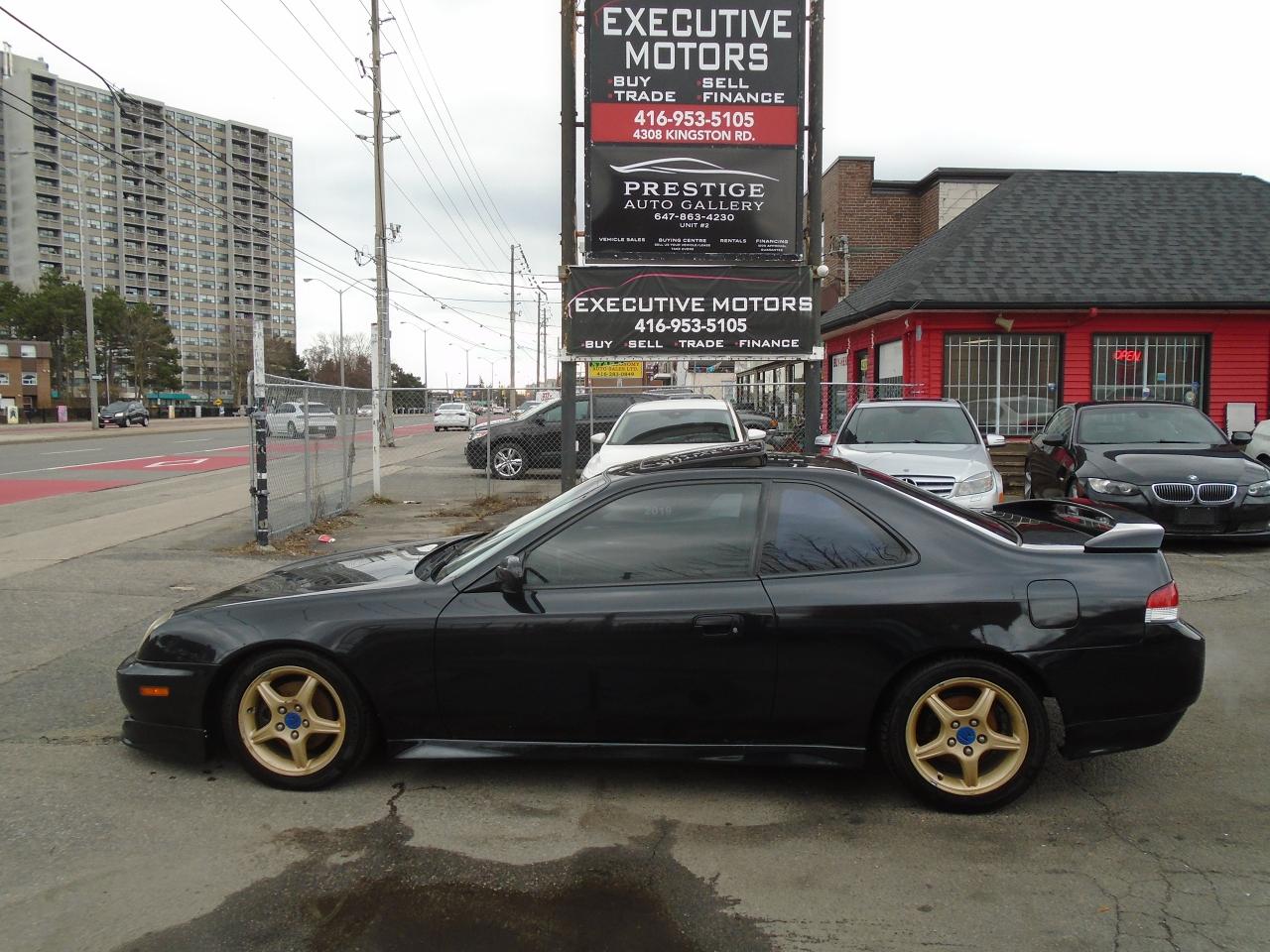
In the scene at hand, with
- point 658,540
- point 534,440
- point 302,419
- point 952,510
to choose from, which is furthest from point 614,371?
point 658,540

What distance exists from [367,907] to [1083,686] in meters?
2.80

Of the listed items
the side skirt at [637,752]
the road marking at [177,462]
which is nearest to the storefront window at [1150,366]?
the side skirt at [637,752]

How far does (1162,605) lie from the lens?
3.78m

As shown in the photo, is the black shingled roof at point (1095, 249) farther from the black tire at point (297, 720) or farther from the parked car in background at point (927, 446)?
the black tire at point (297, 720)

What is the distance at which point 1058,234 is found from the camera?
62.1ft

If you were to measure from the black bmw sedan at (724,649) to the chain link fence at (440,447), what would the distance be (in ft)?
20.5

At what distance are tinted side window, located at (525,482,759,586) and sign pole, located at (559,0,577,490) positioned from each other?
26.5 ft

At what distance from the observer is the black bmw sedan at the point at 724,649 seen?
3.75m

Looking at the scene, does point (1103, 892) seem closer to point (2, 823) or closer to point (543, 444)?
point (2, 823)

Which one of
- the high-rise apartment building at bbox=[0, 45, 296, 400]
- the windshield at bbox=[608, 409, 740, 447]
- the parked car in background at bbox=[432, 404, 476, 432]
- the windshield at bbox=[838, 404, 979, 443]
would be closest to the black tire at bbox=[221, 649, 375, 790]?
the windshield at bbox=[838, 404, 979, 443]

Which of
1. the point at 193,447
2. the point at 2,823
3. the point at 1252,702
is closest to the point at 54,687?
the point at 2,823

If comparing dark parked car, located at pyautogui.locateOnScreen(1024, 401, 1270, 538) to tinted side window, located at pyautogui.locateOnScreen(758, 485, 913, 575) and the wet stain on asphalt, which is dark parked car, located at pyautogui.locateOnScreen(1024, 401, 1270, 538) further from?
the wet stain on asphalt

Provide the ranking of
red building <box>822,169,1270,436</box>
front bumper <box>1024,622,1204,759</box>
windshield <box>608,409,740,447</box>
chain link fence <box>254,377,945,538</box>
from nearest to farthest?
1. front bumper <box>1024,622,1204,759</box>
2. chain link fence <box>254,377,945,538</box>
3. windshield <box>608,409,740,447</box>
4. red building <box>822,169,1270,436</box>

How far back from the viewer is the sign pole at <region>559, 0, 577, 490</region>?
1202 cm
